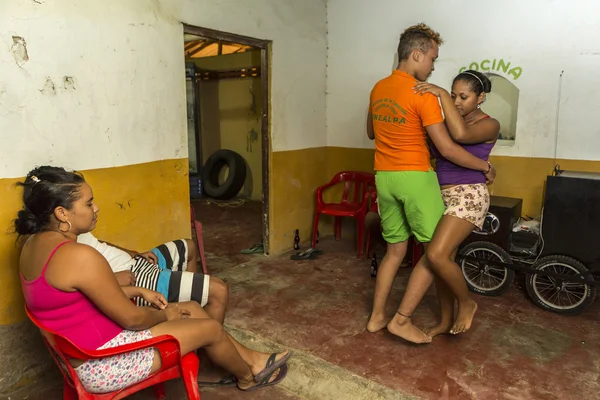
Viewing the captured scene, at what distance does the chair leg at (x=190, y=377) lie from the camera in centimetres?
185

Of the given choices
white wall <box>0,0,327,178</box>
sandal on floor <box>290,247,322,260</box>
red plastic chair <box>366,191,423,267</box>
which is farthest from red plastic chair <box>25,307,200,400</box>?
sandal on floor <box>290,247,322,260</box>

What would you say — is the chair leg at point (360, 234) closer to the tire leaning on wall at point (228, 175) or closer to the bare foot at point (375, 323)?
the bare foot at point (375, 323)

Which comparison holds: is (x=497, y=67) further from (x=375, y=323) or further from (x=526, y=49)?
(x=375, y=323)

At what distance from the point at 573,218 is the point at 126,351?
9.37ft

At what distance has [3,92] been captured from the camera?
7.54 ft

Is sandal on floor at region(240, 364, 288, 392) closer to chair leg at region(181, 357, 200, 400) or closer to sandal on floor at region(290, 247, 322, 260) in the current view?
chair leg at region(181, 357, 200, 400)

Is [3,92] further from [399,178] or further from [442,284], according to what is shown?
[442,284]

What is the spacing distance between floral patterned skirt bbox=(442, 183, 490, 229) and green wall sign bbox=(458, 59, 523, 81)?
1.68 m

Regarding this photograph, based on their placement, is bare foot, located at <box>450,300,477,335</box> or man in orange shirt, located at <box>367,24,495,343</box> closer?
man in orange shirt, located at <box>367,24,495,343</box>

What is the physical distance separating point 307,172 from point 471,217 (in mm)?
2466

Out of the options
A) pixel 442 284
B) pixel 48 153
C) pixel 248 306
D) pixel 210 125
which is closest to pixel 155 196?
pixel 48 153

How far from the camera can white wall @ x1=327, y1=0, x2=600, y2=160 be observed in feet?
11.2

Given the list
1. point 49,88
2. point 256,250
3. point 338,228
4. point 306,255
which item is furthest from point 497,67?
point 49,88

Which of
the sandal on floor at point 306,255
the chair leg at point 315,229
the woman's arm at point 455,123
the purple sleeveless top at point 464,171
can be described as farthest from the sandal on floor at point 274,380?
the chair leg at point 315,229
